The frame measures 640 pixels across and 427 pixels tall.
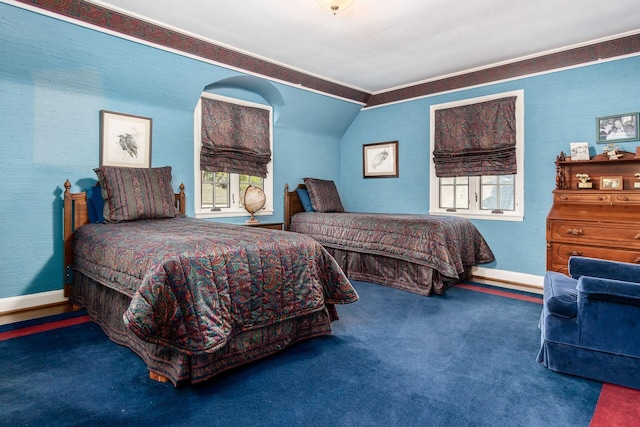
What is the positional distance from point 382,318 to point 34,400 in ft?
7.49

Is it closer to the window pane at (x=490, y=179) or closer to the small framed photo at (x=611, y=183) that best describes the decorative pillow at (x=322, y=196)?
the window pane at (x=490, y=179)

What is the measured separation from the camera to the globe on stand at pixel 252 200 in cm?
470

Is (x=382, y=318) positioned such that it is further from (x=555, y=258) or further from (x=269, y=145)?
(x=269, y=145)

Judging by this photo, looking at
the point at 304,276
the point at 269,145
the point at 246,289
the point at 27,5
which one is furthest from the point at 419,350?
the point at 27,5

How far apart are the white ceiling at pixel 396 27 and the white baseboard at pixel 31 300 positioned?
2.58 meters

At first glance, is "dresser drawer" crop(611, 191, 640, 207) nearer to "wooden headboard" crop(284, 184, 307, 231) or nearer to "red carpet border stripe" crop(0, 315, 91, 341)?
"wooden headboard" crop(284, 184, 307, 231)

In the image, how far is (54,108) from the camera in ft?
10.9

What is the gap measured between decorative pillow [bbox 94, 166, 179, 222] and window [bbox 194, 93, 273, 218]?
28.1 inches

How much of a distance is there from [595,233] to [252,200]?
365 cm

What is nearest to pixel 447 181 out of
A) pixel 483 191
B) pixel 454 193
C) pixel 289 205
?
pixel 454 193

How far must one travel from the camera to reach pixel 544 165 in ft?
13.6

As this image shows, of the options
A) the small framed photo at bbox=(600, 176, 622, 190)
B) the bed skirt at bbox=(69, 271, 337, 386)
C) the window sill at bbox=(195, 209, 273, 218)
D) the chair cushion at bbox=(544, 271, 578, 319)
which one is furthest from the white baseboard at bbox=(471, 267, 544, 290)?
the window sill at bbox=(195, 209, 273, 218)

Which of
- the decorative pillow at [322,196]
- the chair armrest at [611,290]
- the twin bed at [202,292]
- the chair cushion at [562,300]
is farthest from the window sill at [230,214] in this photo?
the chair armrest at [611,290]

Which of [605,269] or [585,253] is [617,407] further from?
[585,253]
